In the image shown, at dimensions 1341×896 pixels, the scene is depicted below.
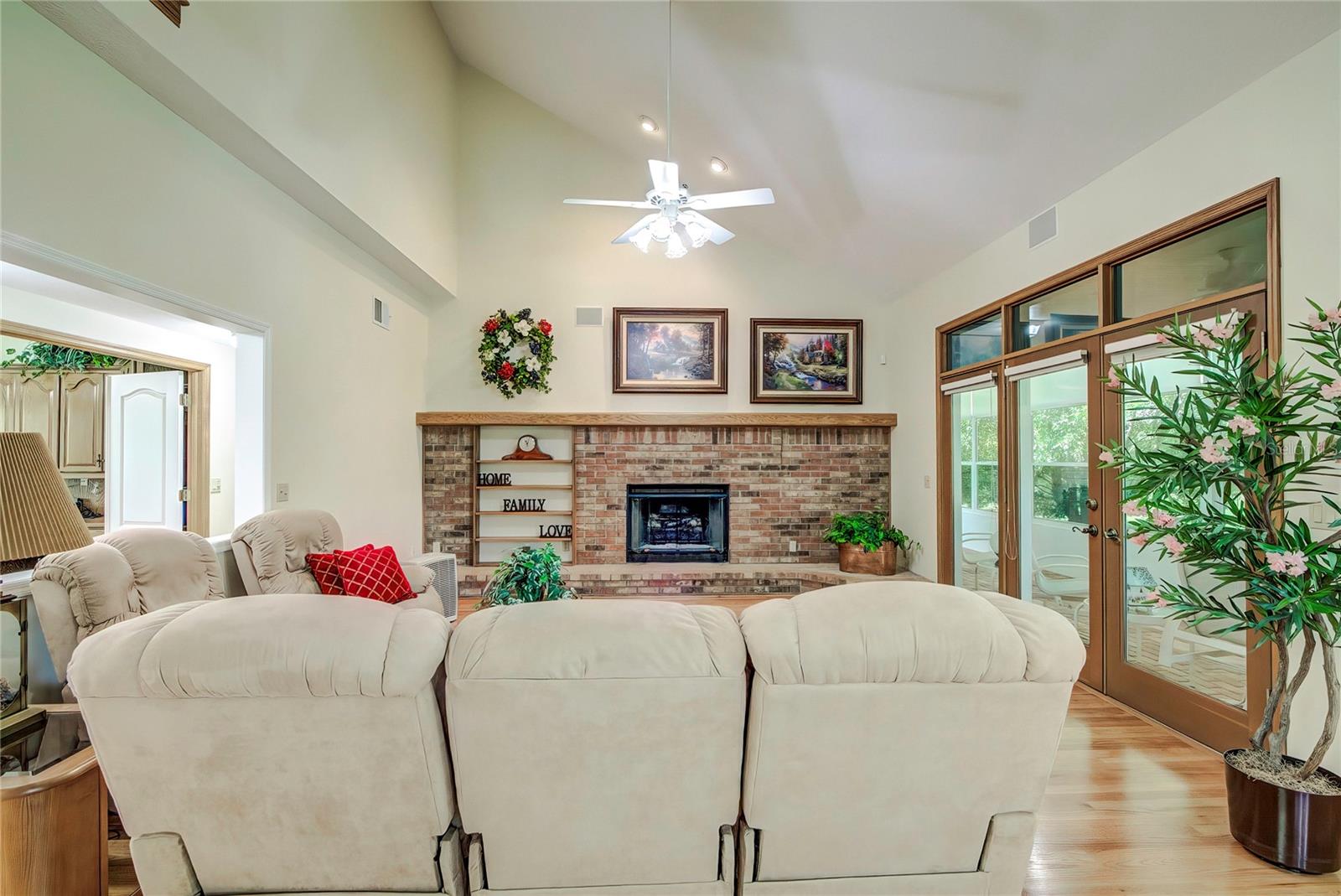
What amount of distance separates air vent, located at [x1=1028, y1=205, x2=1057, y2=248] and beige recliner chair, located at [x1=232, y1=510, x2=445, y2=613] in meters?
4.34

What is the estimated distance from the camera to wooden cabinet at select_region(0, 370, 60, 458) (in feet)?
14.8

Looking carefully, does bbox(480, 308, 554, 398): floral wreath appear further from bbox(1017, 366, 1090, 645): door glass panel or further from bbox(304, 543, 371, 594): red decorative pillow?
bbox(1017, 366, 1090, 645): door glass panel

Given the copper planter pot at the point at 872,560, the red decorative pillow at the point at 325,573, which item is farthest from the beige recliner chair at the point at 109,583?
the copper planter pot at the point at 872,560

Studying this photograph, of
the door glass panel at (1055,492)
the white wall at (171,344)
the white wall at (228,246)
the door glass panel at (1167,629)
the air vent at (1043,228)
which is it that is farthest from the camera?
the air vent at (1043,228)

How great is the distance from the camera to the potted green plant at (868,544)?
5859 mm

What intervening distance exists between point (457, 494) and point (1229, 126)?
6046 millimetres

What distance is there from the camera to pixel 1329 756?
90.0 inches

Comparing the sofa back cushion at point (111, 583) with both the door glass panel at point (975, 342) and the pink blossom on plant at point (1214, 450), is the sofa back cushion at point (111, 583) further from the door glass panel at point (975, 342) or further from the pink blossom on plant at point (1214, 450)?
the door glass panel at point (975, 342)

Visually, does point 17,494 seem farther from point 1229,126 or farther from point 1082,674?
point 1082,674

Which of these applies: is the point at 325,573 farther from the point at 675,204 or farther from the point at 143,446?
A: the point at 675,204

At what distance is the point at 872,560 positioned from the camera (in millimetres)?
5855

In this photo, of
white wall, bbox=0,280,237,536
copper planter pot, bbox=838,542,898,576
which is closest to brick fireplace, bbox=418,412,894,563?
copper planter pot, bbox=838,542,898,576

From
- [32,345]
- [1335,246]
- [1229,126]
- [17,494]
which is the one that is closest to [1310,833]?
[1335,246]

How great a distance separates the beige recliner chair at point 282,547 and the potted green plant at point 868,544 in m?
3.88
